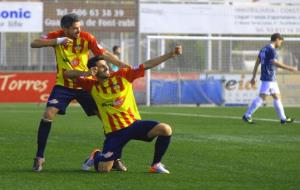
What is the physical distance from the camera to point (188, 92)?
31.0 metres

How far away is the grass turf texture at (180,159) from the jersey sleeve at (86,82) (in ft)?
3.11

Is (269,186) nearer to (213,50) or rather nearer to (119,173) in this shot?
(119,173)

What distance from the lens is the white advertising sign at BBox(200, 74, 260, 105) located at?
102 ft

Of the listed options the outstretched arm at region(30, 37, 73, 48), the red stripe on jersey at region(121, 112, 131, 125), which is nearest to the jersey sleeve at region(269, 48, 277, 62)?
the outstretched arm at region(30, 37, 73, 48)

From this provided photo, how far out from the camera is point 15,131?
16109 mm

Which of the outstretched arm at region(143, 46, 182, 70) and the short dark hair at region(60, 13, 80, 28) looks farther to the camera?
the short dark hair at region(60, 13, 80, 28)

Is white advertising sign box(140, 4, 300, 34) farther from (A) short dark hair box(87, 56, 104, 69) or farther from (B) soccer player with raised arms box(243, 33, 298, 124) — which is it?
(A) short dark hair box(87, 56, 104, 69)

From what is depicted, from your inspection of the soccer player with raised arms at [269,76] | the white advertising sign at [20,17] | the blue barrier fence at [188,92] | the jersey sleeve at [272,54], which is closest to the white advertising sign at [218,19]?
the white advertising sign at [20,17]

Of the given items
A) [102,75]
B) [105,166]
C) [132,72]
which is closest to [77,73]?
[102,75]

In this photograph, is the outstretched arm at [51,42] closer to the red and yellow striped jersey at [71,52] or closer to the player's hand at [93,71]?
the red and yellow striped jersey at [71,52]

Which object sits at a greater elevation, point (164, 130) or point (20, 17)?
point (20, 17)

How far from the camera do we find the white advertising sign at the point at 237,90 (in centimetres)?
3117

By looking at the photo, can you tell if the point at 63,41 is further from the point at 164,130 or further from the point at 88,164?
the point at 164,130

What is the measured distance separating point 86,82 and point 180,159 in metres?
1.89
